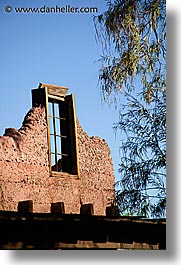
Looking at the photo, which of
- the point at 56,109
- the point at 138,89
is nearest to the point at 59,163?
the point at 56,109

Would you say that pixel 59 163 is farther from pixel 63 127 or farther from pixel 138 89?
pixel 138 89

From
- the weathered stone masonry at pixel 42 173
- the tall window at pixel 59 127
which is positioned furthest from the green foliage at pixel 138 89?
the tall window at pixel 59 127

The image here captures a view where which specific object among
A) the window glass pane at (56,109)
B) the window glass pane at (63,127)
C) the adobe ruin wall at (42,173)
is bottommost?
the adobe ruin wall at (42,173)

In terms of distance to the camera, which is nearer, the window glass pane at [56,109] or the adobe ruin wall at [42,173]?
the adobe ruin wall at [42,173]

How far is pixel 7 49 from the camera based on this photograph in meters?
3.45

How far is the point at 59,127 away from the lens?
3459 mm

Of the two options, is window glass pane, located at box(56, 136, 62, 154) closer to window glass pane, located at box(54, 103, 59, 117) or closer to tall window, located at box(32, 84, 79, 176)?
tall window, located at box(32, 84, 79, 176)

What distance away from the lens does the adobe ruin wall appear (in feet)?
11.0

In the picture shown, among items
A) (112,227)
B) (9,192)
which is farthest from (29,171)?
(112,227)

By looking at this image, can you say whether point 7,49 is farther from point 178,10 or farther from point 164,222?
point 164,222

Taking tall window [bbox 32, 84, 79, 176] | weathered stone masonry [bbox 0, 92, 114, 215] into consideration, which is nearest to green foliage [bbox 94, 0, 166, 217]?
weathered stone masonry [bbox 0, 92, 114, 215]

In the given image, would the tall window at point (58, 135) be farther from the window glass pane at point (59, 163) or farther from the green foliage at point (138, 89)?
the green foliage at point (138, 89)

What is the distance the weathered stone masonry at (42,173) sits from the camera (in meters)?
3.35

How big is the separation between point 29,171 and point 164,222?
25.8 inches
